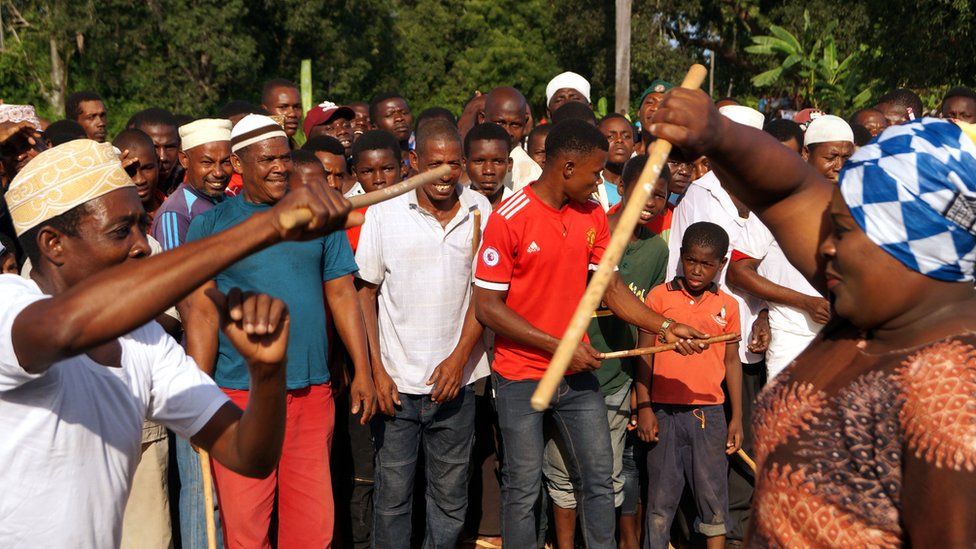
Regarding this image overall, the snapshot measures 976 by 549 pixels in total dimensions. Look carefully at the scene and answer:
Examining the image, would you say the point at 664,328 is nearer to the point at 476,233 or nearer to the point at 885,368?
the point at 476,233

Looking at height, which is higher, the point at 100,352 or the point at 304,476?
the point at 100,352

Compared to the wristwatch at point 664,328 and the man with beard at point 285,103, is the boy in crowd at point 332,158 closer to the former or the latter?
the man with beard at point 285,103

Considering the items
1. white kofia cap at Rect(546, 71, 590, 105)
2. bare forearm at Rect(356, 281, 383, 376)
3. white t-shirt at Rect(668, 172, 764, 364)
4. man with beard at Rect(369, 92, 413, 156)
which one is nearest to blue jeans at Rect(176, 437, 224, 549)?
bare forearm at Rect(356, 281, 383, 376)

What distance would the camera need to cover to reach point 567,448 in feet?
17.5

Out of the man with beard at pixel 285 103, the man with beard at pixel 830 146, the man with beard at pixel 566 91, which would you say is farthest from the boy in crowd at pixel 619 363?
the man with beard at pixel 285 103

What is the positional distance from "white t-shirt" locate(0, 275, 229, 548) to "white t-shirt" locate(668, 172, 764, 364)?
388 centimetres

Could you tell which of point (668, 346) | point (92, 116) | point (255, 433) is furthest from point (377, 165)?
point (255, 433)

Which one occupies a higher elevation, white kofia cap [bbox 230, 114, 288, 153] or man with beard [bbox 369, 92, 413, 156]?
white kofia cap [bbox 230, 114, 288, 153]

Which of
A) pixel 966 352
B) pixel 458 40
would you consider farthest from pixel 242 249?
pixel 458 40

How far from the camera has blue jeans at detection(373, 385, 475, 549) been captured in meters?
5.34

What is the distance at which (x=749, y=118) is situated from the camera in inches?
281

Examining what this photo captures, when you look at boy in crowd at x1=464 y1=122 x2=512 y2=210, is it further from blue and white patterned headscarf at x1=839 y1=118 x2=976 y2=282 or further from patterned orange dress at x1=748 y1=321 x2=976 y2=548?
blue and white patterned headscarf at x1=839 y1=118 x2=976 y2=282

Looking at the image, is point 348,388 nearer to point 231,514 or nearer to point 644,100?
point 231,514

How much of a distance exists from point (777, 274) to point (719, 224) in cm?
47
